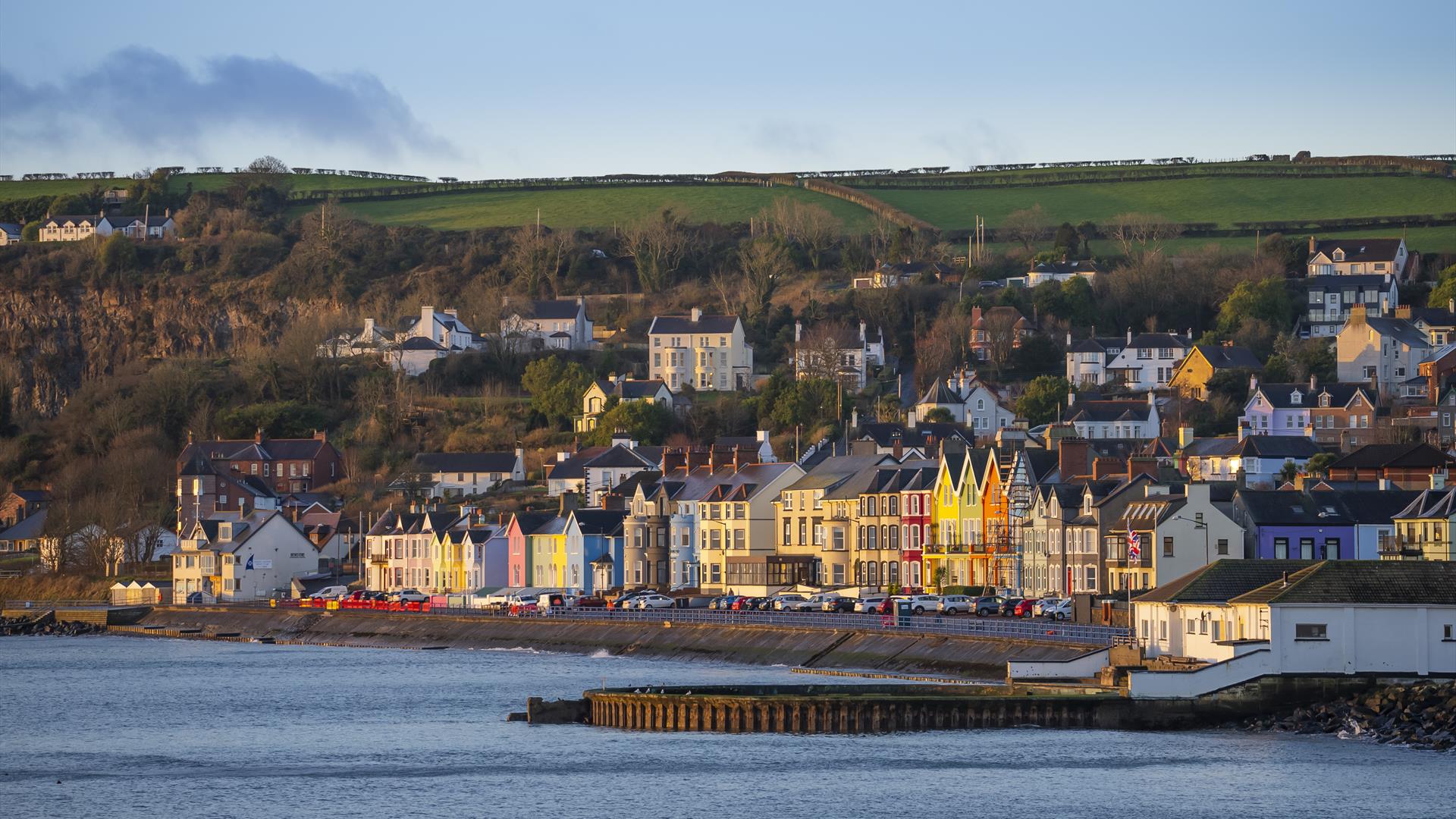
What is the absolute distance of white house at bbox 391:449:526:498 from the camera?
12719 cm

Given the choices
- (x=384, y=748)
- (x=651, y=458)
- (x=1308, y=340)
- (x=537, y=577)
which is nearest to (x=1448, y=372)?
(x=1308, y=340)

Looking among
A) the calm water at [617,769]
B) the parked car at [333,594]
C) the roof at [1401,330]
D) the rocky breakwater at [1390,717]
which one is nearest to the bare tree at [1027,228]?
the roof at [1401,330]

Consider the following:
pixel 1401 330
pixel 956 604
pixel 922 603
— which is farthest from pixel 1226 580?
pixel 1401 330

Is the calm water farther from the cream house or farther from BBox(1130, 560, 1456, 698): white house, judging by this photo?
the cream house

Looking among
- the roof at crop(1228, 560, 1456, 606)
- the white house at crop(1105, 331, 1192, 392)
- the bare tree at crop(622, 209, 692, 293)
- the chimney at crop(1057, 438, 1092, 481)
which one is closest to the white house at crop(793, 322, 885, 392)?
the white house at crop(1105, 331, 1192, 392)

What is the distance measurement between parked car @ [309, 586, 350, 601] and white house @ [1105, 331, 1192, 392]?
48458mm

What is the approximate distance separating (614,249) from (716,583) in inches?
3046

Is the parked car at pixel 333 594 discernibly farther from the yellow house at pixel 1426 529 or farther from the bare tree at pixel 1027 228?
the bare tree at pixel 1027 228

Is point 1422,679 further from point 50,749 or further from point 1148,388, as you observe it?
point 1148,388

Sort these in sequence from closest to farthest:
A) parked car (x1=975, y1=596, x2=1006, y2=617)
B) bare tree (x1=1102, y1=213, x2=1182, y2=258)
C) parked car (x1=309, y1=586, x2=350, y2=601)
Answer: parked car (x1=975, y1=596, x2=1006, y2=617) → parked car (x1=309, y1=586, x2=350, y2=601) → bare tree (x1=1102, y1=213, x2=1182, y2=258)

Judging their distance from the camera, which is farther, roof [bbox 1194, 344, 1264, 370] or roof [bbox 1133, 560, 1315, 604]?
roof [bbox 1194, 344, 1264, 370]

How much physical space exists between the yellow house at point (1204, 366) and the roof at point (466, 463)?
38.5 metres

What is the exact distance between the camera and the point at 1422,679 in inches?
2172

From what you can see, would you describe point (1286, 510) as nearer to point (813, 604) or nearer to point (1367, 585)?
point (1367, 585)
